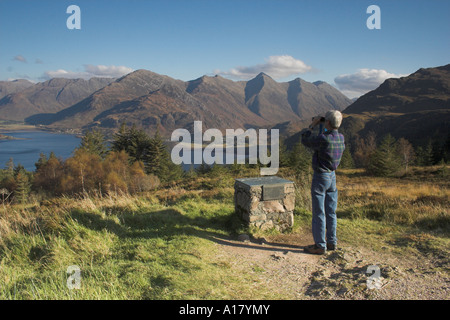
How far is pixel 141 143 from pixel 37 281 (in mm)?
56041

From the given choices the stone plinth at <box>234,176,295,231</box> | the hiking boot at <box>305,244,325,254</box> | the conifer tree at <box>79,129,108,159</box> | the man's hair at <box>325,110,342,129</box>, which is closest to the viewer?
the man's hair at <box>325,110,342,129</box>

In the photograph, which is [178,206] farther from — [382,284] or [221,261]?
[382,284]

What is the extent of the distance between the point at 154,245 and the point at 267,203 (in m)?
3.02

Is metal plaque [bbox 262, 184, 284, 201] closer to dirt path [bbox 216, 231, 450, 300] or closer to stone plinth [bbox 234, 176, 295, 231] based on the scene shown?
stone plinth [bbox 234, 176, 295, 231]

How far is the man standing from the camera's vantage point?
507cm

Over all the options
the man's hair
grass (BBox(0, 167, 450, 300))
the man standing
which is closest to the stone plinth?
grass (BBox(0, 167, 450, 300))

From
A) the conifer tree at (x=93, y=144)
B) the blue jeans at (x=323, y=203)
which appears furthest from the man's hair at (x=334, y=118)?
the conifer tree at (x=93, y=144)

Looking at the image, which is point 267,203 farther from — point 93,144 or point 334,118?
point 93,144

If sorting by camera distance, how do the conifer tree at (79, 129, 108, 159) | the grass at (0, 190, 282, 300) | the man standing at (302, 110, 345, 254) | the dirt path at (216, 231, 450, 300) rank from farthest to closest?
1. the conifer tree at (79, 129, 108, 159)
2. the man standing at (302, 110, 345, 254)
3. the dirt path at (216, 231, 450, 300)
4. the grass at (0, 190, 282, 300)

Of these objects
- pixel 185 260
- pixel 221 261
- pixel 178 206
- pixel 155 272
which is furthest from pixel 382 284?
pixel 178 206

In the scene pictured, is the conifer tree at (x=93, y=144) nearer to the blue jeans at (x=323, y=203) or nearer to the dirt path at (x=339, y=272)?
the dirt path at (x=339, y=272)

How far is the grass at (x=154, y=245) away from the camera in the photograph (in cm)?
381

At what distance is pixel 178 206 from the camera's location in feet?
28.5

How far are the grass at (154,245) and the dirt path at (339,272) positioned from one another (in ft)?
1.01
